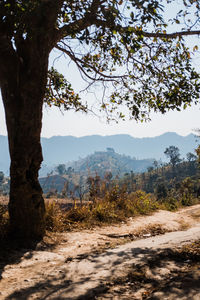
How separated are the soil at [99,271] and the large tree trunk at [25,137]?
55 centimetres

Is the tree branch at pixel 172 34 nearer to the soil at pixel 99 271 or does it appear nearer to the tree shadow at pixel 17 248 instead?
the soil at pixel 99 271

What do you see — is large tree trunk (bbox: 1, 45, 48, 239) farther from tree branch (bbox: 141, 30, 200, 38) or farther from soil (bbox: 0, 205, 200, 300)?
tree branch (bbox: 141, 30, 200, 38)

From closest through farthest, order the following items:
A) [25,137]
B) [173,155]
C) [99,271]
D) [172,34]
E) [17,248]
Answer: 1. [99,271]
2. [17,248]
3. [25,137]
4. [172,34]
5. [173,155]

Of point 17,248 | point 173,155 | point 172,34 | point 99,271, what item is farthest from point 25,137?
point 173,155

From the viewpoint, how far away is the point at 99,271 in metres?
3.24

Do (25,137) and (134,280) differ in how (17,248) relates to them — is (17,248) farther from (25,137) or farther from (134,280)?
(134,280)

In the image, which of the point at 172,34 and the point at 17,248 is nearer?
the point at 17,248

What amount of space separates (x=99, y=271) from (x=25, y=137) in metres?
2.62

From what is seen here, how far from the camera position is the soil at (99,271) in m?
2.57

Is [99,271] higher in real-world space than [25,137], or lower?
lower

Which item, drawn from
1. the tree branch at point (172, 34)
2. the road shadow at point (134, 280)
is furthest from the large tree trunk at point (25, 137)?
the tree branch at point (172, 34)

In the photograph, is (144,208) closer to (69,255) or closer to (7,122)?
(69,255)

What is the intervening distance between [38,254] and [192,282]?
2514 millimetres

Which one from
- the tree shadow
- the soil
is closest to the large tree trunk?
the tree shadow
